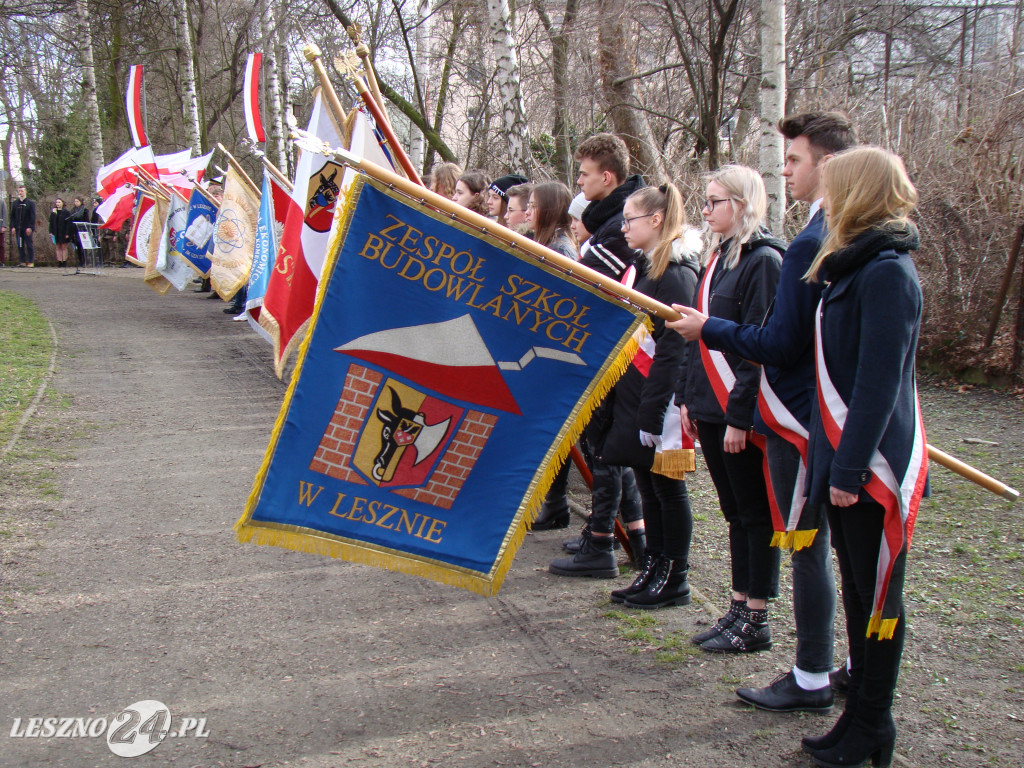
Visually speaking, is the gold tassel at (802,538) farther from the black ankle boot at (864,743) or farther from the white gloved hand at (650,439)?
the white gloved hand at (650,439)

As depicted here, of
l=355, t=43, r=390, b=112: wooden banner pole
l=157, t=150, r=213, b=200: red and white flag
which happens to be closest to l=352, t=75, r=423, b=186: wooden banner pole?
l=355, t=43, r=390, b=112: wooden banner pole

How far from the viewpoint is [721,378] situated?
336 cm

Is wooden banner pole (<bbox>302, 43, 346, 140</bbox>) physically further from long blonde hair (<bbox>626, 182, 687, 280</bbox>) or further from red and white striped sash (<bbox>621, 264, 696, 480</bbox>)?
red and white striped sash (<bbox>621, 264, 696, 480</bbox>)

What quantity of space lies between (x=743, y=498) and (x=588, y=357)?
35.5 inches

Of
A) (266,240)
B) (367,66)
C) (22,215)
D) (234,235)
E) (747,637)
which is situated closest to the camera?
(747,637)

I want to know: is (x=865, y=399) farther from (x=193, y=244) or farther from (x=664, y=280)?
(x=193, y=244)

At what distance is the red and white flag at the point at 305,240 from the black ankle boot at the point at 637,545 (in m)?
2.40

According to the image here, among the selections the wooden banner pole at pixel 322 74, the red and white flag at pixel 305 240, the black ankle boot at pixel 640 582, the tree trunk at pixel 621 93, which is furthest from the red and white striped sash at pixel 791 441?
the tree trunk at pixel 621 93

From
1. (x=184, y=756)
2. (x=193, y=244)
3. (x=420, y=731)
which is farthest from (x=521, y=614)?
(x=193, y=244)

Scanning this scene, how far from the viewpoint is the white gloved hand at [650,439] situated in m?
3.83

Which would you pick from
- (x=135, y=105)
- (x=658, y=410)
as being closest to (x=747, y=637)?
(x=658, y=410)

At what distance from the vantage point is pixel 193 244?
12.2 meters

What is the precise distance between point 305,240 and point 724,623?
3.43 m

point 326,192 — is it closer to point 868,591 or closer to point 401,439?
point 401,439
